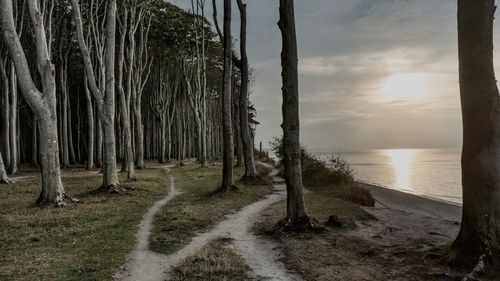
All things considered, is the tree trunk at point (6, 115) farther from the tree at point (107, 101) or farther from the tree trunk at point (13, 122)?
the tree at point (107, 101)

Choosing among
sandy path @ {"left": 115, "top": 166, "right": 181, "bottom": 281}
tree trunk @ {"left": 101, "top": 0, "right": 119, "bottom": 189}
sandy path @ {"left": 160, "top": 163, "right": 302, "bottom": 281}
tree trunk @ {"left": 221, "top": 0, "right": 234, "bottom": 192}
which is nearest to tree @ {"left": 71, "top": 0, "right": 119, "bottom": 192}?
tree trunk @ {"left": 101, "top": 0, "right": 119, "bottom": 189}

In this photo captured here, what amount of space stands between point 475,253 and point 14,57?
14757mm

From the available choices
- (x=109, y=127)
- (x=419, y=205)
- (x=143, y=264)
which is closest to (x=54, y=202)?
(x=109, y=127)

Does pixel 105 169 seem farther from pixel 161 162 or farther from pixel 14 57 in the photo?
pixel 161 162

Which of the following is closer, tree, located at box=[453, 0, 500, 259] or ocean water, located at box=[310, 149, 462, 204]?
tree, located at box=[453, 0, 500, 259]

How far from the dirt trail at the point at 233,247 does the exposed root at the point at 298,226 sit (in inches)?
28.6

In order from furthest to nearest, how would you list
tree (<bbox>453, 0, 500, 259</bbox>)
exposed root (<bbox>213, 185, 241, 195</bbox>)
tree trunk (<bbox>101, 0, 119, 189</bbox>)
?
tree trunk (<bbox>101, 0, 119, 189</bbox>) → exposed root (<bbox>213, 185, 241, 195</bbox>) → tree (<bbox>453, 0, 500, 259</bbox>)

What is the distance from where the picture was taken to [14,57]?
14.2 m

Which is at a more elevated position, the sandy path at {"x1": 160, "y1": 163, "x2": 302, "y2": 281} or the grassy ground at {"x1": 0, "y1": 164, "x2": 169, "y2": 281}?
the grassy ground at {"x1": 0, "y1": 164, "x2": 169, "y2": 281}

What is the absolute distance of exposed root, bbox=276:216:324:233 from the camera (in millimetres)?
10883

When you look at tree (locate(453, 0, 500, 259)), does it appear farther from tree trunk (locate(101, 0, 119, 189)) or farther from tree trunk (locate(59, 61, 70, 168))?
tree trunk (locate(59, 61, 70, 168))

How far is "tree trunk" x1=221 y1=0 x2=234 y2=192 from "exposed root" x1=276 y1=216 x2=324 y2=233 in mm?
7274

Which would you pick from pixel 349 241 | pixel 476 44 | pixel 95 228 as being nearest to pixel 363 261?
pixel 349 241

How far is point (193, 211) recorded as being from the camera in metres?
13.6
